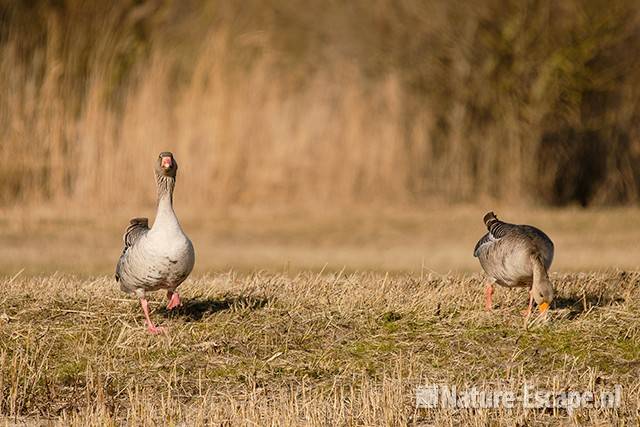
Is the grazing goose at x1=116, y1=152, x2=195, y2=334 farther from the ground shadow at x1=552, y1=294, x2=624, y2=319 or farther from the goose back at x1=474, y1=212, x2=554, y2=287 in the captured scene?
the ground shadow at x1=552, y1=294, x2=624, y2=319

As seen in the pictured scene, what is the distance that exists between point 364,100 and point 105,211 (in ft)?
15.1

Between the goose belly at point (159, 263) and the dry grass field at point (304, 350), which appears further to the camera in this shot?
the goose belly at point (159, 263)

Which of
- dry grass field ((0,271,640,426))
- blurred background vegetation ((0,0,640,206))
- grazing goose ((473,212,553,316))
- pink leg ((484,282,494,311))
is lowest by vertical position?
dry grass field ((0,271,640,426))

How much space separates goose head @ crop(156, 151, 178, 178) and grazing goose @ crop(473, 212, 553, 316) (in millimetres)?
2443

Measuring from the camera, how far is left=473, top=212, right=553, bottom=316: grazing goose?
8.30 m

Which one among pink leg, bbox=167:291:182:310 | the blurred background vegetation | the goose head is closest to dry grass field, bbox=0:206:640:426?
pink leg, bbox=167:291:182:310

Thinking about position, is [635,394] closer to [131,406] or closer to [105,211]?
[131,406]

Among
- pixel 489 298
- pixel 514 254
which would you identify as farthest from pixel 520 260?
pixel 489 298

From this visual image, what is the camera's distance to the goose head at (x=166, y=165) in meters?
8.20

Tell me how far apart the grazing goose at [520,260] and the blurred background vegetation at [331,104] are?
943 cm

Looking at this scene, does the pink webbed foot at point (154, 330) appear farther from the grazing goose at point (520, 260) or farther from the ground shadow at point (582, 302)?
the ground shadow at point (582, 302)

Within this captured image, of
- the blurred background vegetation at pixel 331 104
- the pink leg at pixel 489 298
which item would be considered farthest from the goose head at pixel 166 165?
the blurred background vegetation at pixel 331 104

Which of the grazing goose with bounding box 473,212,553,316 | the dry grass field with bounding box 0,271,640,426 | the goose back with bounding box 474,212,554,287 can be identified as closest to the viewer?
the dry grass field with bounding box 0,271,640,426

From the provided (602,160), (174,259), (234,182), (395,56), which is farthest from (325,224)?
(174,259)
